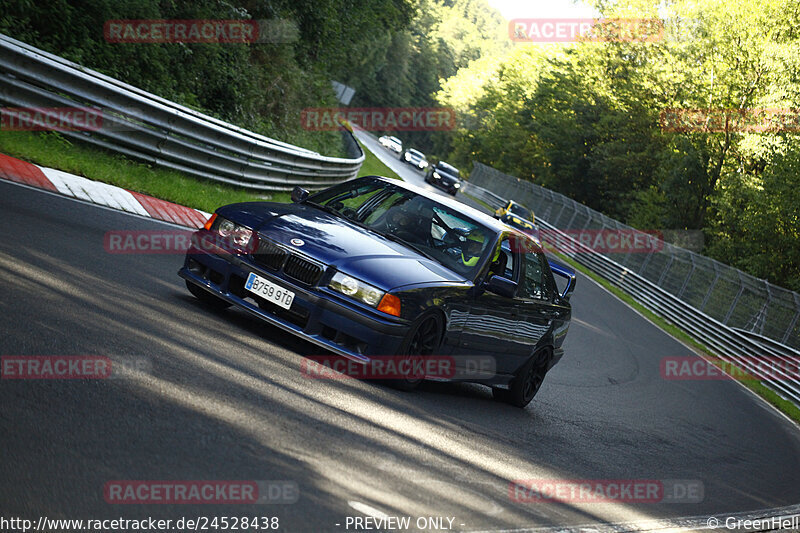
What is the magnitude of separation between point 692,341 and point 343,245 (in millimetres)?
20688

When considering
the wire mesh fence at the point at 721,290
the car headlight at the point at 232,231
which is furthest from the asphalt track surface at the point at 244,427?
the wire mesh fence at the point at 721,290

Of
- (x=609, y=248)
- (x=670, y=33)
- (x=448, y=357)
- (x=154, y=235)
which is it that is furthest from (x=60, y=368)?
(x=670, y=33)

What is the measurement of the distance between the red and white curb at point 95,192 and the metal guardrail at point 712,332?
43.7 feet

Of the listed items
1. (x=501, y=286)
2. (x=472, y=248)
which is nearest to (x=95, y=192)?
(x=472, y=248)

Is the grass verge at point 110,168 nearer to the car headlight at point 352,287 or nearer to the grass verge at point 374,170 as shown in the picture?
the car headlight at point 352,287

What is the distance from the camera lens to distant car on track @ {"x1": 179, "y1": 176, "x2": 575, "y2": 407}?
6.73 metres

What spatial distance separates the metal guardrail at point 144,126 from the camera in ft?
37.1

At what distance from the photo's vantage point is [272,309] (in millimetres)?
6934

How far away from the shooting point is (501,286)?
766 cm

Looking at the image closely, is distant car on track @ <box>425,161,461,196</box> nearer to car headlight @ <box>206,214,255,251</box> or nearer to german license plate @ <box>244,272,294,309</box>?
car headlight @ <box>206,214,255,251</box>

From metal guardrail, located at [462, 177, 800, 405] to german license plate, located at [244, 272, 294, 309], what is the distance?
50.5ft

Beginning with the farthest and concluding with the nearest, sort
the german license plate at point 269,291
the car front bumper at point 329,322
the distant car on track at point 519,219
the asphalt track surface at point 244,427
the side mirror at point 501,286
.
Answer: the distant car on track at point 519,219
the side mirror at point 501,286
the german license plate at point 269,291
the car front bumper at point 329,322
the asphalt track surface at point 244,427

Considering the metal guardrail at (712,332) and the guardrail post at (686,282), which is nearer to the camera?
the metal guardrail at (712,332)

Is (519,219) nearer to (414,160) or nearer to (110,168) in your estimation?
(110,168)
